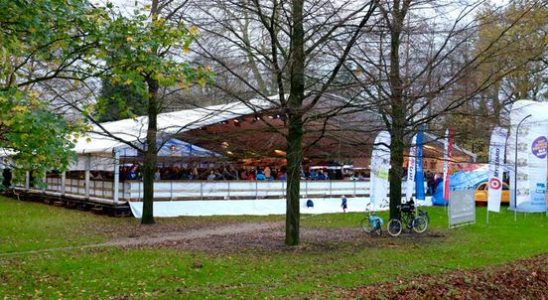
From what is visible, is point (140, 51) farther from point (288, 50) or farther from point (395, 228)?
point (395, 228)

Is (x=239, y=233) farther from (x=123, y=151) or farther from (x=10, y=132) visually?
(x=10, y=132)

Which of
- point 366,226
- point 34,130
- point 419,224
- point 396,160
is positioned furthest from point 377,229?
point 34,130

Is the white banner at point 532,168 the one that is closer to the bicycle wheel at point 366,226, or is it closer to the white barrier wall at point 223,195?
the white barrier wall at point 223,195

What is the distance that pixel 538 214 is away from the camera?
A: 26656mm

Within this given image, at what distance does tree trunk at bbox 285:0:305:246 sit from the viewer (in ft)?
43.8

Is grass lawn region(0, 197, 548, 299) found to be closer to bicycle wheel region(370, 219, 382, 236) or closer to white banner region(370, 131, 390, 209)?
bicycle wheel region(370, 219, 382, 236)

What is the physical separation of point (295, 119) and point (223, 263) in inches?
146

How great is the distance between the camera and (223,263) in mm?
12328

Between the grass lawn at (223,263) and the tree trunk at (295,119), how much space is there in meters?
0.83

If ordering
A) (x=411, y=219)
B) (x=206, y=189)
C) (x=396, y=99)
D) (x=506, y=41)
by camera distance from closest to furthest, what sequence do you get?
1. (x=396, y=99)
2. (x=506, y=41)
3. (x=411, y=219)
4. (x=206, y=189)

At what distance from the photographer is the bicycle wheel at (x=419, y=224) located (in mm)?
18641

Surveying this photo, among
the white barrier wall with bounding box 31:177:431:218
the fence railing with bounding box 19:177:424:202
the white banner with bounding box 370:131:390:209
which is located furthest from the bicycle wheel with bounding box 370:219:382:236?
the fence railing with bounding box 19:177:424:202

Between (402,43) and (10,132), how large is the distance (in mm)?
10898

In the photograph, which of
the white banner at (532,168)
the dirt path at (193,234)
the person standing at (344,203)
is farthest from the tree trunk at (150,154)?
the white banner at (532,168)
